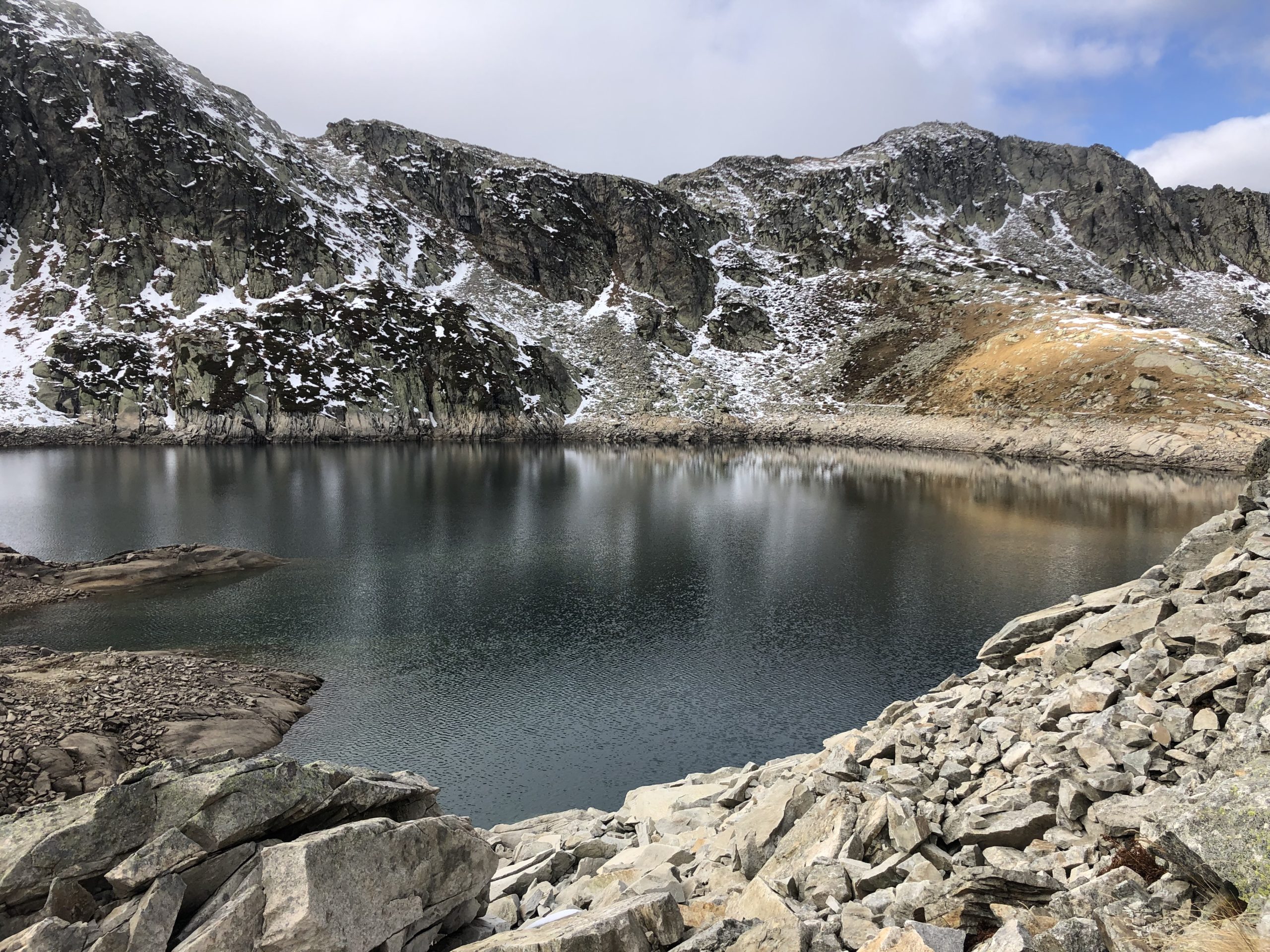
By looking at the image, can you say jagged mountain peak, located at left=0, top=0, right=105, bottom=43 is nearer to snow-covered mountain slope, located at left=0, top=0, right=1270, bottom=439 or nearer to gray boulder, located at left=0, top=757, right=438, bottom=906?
snow-covered mountain slope, located at left=0, top=0, right=1270, bottom=439

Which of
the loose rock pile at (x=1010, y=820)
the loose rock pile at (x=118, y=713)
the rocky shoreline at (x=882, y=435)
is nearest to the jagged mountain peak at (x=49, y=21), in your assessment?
the rocky shoreline at (x=882, y=435)

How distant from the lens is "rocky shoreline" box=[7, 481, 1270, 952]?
5.85 meters

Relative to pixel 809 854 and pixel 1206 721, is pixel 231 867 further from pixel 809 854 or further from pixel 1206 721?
pixel 1206 721

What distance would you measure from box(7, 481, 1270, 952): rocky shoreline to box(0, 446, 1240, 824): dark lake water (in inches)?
332

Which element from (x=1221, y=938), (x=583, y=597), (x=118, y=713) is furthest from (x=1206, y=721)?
(x=583, y=597)

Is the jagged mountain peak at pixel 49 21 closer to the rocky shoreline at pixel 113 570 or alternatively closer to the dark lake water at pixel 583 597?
the dark lake water at pixel 583 597

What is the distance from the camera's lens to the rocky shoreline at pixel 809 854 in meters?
5.85

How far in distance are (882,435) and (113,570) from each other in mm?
108268

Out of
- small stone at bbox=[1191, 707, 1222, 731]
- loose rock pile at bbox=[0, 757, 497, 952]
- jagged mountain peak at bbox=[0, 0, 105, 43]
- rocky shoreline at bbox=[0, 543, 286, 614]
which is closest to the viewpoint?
loose rock pile at bbox=[0, 757, 497, 952]

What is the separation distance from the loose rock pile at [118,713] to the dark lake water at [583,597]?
1.55 metres

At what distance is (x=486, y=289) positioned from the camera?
515ft

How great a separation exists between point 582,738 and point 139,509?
48828 mm

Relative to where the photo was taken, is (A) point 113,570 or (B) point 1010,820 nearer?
(B) point 1010,820

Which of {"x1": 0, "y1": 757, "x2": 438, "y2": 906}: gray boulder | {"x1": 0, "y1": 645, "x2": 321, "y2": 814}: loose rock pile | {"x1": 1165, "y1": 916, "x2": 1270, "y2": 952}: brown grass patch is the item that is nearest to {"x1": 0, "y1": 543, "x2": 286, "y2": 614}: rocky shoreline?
{"x1": 0, "y1": 645, "x2": 321, "y2": 814}: loose rock pile
